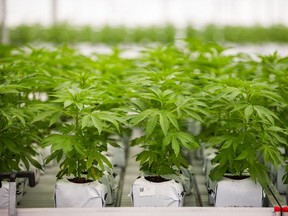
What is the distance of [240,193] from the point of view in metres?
3.24

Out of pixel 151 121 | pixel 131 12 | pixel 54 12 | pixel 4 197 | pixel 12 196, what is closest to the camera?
pixel 12 196

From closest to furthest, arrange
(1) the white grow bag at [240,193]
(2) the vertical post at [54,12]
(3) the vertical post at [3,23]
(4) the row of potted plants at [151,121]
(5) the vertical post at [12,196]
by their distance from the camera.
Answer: (5) the vertical post at [12,196] → (4) the row of potted plants at [151,121] → (1) the white grow bag at [240,193] → (3) the vertical post at [3,23] → (2) the vertical post at [54,12]

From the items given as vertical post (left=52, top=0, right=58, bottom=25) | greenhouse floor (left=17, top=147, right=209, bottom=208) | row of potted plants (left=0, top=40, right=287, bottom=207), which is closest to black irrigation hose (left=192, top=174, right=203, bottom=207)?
greenhouse floor (left=17, top=147, right=209, bottom=208)

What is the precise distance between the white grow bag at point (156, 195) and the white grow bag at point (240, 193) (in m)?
0.26

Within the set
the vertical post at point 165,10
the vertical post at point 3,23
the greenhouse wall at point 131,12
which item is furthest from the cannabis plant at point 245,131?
the vertical post at point 165,10

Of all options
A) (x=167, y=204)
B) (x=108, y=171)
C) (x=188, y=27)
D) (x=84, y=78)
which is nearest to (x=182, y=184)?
(x=167, y=204)

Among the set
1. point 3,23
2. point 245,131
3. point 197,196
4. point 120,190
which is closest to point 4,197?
point 120,190

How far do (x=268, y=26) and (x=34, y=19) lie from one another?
18.4 feet

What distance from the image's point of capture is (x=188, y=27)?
12375 mm

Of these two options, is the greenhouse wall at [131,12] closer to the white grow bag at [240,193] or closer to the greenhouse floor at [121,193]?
the greenhouse floor at [121,193]

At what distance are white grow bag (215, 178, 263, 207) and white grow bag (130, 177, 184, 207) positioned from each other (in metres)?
0.26

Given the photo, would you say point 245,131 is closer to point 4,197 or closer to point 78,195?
point 78,195

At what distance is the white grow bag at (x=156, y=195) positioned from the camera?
3.14 meters

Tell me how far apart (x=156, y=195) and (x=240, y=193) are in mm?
490
